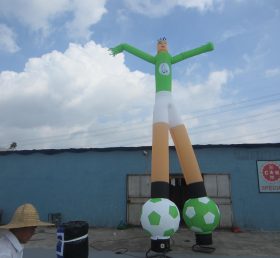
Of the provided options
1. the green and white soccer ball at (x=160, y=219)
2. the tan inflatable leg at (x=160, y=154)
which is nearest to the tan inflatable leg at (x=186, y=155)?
the tan inflatable leg at (x=160, y=154)

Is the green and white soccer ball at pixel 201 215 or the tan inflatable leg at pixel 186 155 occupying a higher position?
the tan inflatable leg at pixel 186 155

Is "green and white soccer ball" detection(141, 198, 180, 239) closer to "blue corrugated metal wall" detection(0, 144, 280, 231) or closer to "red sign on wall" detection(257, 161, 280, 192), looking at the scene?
"blue corrugated metal wall" detection(0, 144, 280, 231)

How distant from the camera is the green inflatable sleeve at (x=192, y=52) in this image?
35.6 ft

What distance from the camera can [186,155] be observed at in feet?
33.1

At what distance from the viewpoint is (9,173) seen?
16438 mm

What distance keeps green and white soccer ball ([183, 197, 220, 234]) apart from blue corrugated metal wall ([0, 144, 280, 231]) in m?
5.47

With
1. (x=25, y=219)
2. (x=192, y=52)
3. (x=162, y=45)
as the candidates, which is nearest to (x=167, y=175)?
(x=192, y=52)

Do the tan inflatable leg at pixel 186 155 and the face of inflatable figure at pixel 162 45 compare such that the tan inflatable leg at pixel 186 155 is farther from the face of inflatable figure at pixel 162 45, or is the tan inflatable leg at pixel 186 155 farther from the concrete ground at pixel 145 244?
the face of inflatable figure at pixel 162 45

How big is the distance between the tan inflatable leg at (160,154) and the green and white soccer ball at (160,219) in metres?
0.80

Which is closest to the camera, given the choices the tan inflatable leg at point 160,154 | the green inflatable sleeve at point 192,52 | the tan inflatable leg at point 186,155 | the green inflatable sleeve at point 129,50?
the tan inflatable leg at point 160,154

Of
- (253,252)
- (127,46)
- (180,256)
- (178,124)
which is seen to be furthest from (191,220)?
(127,46)

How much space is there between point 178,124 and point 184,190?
24.1ft

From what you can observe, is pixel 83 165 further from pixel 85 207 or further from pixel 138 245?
pixel 138 245

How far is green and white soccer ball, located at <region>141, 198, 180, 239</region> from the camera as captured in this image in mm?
8695
